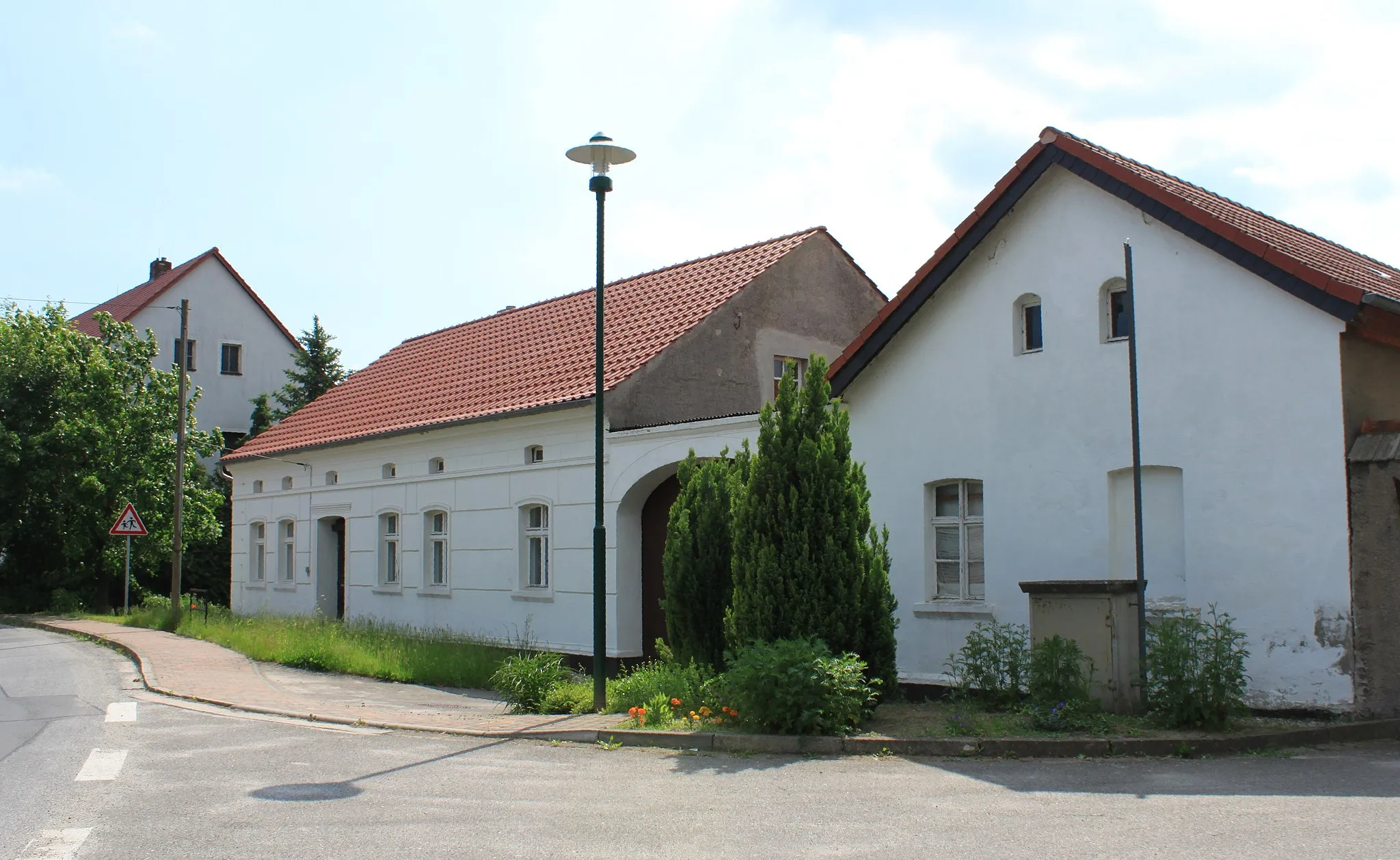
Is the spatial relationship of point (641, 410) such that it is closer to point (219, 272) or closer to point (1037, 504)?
point (1037, 504)

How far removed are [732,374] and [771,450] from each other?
301 inches

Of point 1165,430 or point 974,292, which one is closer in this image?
point 1165,430

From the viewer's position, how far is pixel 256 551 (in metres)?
27.6

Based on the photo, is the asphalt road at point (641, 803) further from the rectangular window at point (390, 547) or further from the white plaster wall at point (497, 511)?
the rectangular window at point (390, 547)

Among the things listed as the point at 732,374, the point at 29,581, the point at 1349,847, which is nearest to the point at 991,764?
the point at 1349,847

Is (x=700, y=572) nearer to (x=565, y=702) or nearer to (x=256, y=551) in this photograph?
(x=565, y=702)

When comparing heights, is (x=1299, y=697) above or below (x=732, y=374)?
below

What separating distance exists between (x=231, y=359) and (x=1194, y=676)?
38246 mm

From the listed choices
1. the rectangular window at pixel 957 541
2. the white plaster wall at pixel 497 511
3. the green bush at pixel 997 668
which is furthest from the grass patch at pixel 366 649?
the green bush at pixel 997 668

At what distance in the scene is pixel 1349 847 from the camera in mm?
6203

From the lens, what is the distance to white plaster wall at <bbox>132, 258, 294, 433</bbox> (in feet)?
134

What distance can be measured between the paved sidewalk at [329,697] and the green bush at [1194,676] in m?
4.84

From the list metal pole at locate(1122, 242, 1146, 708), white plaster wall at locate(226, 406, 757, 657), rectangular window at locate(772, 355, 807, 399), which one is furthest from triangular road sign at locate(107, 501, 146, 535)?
metal pole at locate(1122, 242, 1146, 708)

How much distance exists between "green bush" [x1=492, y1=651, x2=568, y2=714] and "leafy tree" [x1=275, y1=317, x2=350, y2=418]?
94.0 feet
